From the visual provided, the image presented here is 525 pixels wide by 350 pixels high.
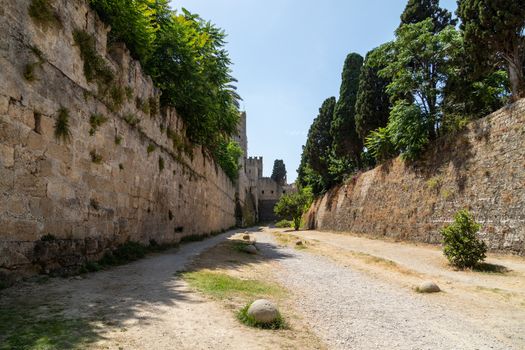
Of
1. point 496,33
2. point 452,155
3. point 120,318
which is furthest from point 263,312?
point 452,155

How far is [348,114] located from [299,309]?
70.4 ft

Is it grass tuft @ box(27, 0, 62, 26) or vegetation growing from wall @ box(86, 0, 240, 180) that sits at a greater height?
vegetation growing from wall @ box(86, 0, 240, 180)

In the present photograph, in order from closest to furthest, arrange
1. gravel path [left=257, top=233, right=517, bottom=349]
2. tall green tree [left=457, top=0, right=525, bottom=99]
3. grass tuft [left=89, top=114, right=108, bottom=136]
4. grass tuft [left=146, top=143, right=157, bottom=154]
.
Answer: gravel path [left=257, top=233, right=517, bottom=349]
grass tuft [left=89, top=114, right=108, bottom=136]
grass tuft [left=146, top=143, right=157, bottom=154]
tall green tree [left=457, top=0, right=525, bottom=99]

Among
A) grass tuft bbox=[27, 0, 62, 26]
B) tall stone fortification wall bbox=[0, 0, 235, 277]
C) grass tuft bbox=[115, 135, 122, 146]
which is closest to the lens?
Result: tall stone fortification wall bbox=[0, 0, 235, 277]

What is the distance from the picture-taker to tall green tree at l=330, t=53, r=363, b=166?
982 inches

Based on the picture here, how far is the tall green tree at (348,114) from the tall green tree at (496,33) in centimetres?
1248

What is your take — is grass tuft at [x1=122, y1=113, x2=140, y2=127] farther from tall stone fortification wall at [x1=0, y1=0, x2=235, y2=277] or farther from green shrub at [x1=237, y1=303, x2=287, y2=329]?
green shrub at [x1=237, y1=303, x2=287, y2=329]

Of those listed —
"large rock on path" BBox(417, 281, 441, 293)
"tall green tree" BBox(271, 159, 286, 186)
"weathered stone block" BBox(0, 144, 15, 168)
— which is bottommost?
"large rock on path" BBox(417, 281, 441, 293)

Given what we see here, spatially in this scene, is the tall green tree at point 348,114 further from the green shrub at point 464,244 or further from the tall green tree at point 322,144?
the green shrub at point 464,244

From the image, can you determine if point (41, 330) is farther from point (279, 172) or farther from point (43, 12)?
point (279, 172)

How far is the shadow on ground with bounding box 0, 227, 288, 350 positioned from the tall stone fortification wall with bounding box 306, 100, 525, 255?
9.02 meters

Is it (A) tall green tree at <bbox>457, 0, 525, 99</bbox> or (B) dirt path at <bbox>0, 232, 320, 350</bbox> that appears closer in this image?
(B) dirt path at <bbox>0, 232, 320, 350</bbox>

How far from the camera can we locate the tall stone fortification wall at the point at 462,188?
33.8 ft

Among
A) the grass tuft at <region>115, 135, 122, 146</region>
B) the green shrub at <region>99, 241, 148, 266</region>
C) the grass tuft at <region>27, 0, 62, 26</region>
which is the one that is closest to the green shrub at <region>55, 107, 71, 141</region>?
the grass tuft at <region>27, 0, 62, 26</region>
